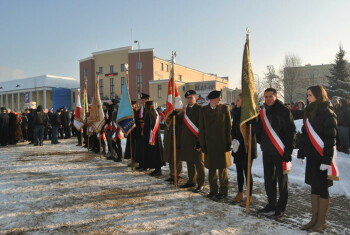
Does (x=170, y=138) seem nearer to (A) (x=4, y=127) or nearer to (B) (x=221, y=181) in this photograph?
(B) (x=221, y=181)

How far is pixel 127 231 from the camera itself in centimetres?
396

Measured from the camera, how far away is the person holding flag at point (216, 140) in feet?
17.7

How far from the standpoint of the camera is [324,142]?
3891mm

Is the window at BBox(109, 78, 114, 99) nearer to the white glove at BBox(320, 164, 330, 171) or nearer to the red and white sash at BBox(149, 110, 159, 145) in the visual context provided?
the red and white sash at BBox(149, 110, 159, 145)

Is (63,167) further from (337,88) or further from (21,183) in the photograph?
(337,88)

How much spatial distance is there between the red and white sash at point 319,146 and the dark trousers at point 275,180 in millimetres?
622

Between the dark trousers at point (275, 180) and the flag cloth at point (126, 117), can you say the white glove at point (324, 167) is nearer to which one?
the dark trousers at point (275, 180)

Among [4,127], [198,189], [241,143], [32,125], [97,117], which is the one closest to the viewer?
[241,143]

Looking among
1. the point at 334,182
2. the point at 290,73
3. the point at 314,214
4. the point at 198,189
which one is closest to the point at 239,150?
the point at 198,189

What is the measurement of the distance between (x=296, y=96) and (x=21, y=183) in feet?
191

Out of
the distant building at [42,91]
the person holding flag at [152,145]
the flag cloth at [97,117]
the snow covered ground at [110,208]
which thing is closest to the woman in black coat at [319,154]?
the snow covered ground at [110,208]

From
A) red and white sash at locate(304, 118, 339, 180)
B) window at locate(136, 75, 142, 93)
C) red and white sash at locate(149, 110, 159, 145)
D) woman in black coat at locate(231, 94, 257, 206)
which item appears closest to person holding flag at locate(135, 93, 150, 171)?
red and white sash at locate(149, 110, 159, 145)

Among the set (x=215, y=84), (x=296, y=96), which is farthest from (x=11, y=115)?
(x=296, y=96)

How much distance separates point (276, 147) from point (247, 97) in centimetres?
97
